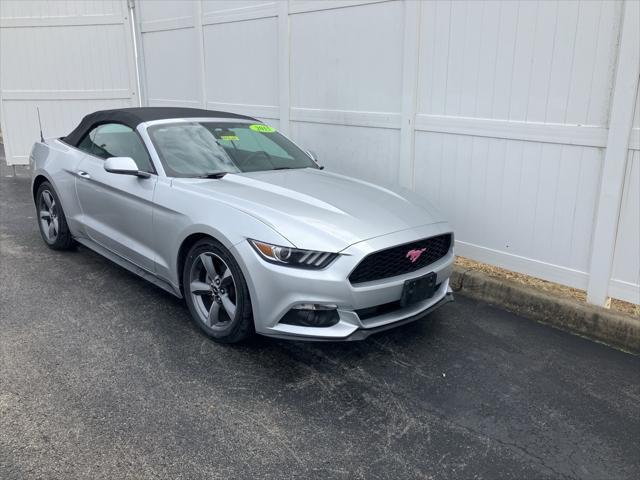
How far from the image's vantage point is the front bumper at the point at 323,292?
3229 millimetres

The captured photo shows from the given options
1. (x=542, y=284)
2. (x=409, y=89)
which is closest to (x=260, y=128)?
(x=409, y=89)

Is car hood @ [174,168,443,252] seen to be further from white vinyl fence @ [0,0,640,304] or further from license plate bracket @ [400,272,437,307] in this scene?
white vinyl fence @ [0,0,640,304]

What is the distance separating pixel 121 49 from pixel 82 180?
234 inches

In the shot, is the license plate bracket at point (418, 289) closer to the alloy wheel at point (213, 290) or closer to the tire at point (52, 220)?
the alloy wheel at point (213, 290)

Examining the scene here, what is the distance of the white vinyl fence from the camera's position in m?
4.15

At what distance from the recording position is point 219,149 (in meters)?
4.51

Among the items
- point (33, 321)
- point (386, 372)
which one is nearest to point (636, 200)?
point (386, 372)

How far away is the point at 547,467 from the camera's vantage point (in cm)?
269

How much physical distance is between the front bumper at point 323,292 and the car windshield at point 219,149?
1.16 m

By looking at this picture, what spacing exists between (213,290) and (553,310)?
270 cm

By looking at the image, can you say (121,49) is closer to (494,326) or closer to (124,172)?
(124,172)

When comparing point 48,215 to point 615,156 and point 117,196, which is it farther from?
point 615,156

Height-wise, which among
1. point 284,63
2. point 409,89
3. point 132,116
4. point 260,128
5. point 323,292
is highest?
point 284,63

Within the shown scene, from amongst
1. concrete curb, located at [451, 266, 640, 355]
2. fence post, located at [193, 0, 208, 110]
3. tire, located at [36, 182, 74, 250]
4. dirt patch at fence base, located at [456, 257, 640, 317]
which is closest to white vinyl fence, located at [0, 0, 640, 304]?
dirt patch at fence base, located at [456, 257, 640, 317]
